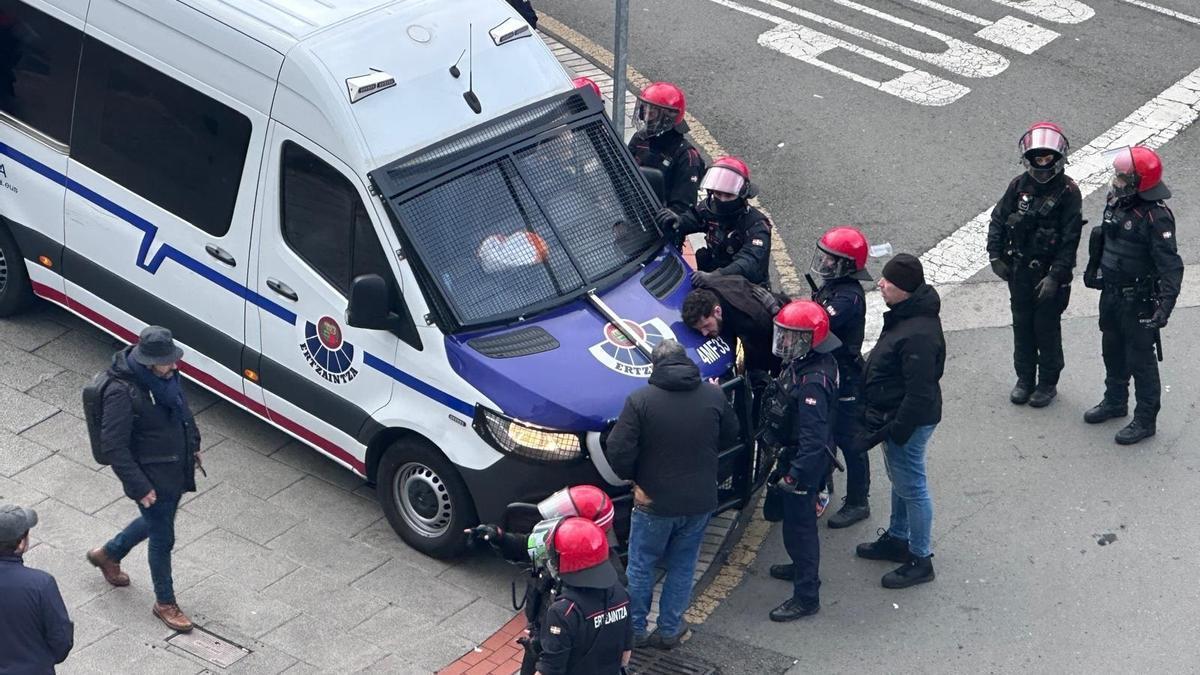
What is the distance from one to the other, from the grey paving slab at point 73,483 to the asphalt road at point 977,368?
3420 mm

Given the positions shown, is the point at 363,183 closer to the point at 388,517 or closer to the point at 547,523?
the point at 388,517

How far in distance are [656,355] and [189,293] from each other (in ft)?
10.2

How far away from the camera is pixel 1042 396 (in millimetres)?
10875

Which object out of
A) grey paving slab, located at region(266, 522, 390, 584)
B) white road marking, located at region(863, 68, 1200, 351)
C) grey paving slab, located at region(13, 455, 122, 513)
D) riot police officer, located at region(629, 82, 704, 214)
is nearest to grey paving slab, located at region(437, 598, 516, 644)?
grey paving slab, located at region(266, 522, 390, 584)

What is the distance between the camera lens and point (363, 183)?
8961 millimetres

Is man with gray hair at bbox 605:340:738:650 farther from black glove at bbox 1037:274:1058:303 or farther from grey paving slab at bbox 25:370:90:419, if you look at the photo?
grey paving slab at bbox 25:370:90:419

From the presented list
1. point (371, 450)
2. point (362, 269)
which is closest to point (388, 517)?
point (371, 450)

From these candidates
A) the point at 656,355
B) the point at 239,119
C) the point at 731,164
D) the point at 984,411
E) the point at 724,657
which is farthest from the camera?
the point at 984,411

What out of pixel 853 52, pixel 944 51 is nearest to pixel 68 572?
pixel 853 52

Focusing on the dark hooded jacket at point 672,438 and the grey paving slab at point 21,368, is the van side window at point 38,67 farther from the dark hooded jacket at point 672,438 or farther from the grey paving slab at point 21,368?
the dark hooded jacket at point 672,438

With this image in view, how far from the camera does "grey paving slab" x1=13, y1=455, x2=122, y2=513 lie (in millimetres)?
9602

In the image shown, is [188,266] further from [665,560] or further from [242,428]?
[665,560]

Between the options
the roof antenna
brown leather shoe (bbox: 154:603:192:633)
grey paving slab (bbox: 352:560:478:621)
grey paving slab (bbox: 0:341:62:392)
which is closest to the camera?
brown leather shoe (bbox: 154:603:192:633)

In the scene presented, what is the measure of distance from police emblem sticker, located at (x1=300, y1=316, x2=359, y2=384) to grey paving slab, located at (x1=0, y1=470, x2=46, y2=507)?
5.64 ft
